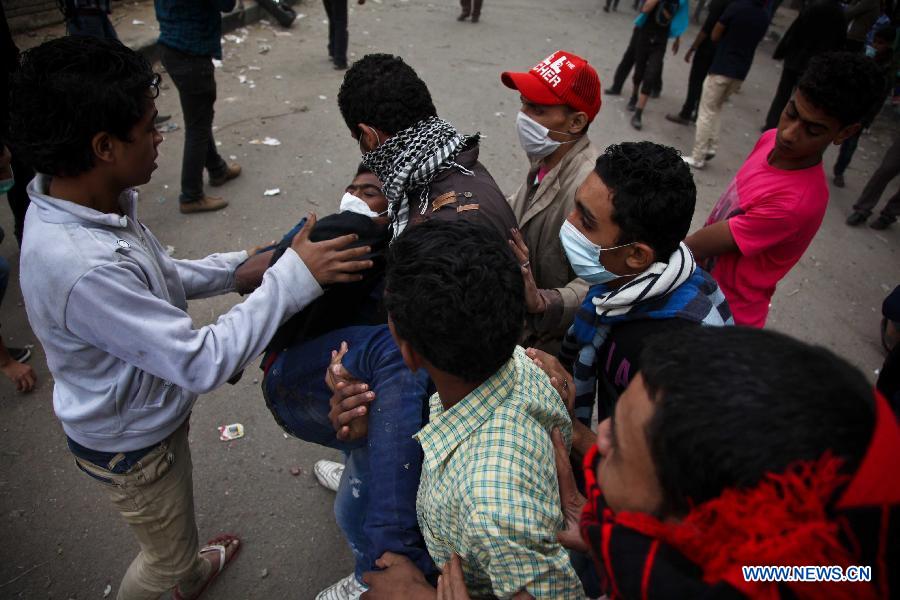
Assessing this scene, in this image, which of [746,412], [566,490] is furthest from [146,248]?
[746,412]

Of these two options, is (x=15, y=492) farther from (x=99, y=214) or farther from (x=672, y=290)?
(x=672, y=290)

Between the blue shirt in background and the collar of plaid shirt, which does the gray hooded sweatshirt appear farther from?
the blue shirt in background

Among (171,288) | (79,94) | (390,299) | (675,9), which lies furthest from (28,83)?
(675,9)

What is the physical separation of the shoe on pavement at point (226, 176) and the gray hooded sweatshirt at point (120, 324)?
3.57 metres

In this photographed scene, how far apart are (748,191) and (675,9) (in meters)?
5.33

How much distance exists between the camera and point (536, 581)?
1.17m

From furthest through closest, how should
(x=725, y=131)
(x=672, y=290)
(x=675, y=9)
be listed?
(x=725, y=131)
(x=675, y=9)
(x=672, y=290)

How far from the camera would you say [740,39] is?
19.4ft

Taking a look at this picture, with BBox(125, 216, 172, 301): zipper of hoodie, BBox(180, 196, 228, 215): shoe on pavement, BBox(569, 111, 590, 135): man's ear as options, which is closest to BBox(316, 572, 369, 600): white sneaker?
BBox(125, 216, 172, 301): zipper of hoodie

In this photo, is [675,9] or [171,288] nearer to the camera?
[171,288]

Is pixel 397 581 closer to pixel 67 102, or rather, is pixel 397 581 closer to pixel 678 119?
pixel 67 102

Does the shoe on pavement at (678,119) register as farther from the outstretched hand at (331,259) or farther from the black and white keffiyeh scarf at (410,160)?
the outstretched hand at (331,259)

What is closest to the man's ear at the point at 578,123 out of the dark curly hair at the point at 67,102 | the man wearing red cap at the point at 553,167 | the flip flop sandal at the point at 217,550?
the man wearing red cap at the point at 553,167

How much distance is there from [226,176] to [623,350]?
448cm
